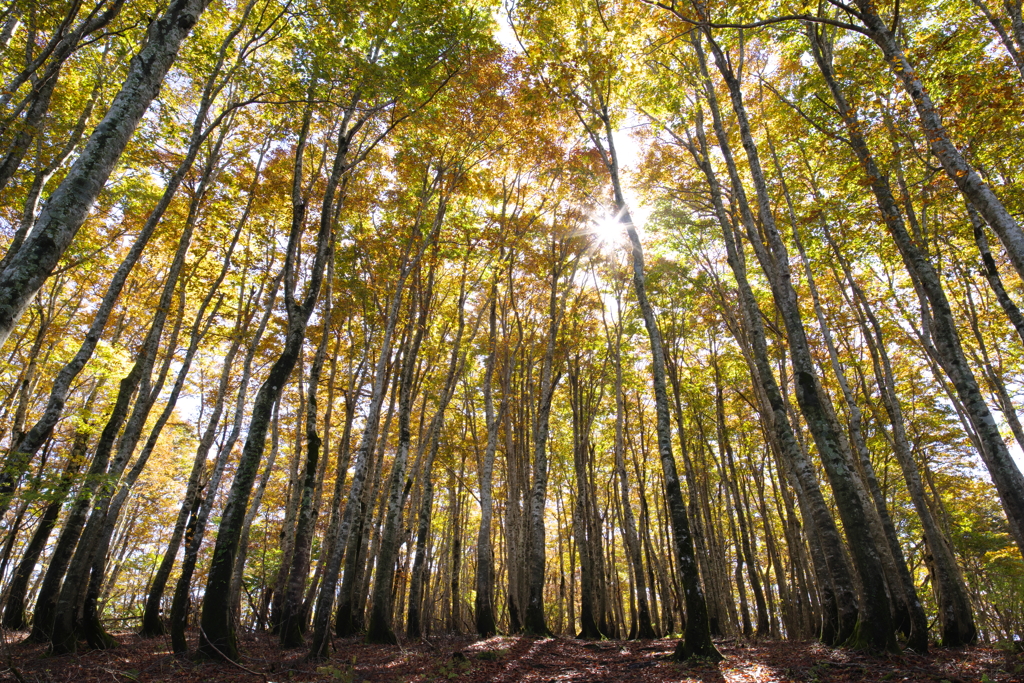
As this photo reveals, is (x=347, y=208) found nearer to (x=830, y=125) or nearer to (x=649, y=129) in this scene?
(x=649, y=129)

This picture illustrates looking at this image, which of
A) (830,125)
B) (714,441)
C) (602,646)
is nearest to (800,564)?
(714,441)

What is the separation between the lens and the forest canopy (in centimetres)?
670

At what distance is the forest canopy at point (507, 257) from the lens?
6699 millimetres

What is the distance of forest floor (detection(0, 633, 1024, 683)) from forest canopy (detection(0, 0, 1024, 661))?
47cm

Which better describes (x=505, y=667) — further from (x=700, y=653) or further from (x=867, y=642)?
(x=867, y=642)

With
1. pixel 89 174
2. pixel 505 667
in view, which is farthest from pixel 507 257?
pixel 89 174

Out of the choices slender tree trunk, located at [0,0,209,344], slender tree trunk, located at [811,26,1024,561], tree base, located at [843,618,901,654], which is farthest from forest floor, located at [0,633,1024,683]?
slender tree trunk, located at [0,0,209,344]

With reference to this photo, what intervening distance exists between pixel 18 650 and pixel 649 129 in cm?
1619

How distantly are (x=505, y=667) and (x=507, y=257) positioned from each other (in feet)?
31.5

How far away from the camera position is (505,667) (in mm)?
7316

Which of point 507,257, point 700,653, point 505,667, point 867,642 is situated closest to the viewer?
point 867,642

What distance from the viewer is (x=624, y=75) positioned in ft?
33.3

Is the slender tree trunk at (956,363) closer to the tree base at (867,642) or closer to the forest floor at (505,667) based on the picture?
the forest floor at (505,667)

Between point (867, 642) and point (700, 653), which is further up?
point (867, 642)
